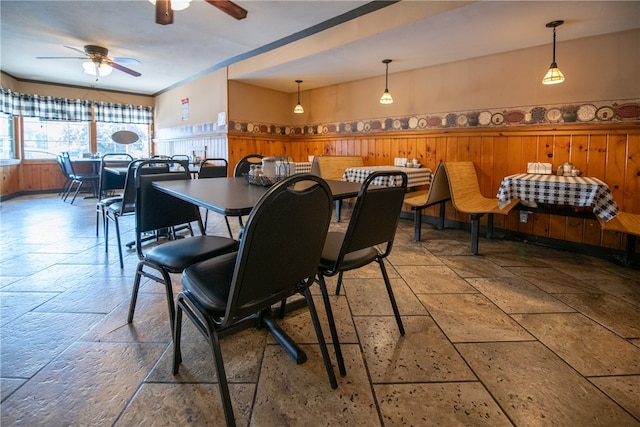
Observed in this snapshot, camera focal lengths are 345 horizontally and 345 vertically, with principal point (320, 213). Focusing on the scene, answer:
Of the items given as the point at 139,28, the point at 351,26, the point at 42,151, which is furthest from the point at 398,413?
the point at 42,151

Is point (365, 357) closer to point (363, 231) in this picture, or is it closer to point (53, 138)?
point (363, 231)

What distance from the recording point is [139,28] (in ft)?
13.5

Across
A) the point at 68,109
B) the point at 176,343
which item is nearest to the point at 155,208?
the point at 176,343

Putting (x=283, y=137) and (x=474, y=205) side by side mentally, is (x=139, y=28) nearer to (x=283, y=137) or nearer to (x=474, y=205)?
(x=283, y=137)

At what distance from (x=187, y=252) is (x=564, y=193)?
2.82 metres

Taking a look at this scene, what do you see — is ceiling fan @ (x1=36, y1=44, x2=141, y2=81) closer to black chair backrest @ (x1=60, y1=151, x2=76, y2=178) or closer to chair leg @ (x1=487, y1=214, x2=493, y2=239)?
black chair backrest @ (x1=60, y1=151, x2=76, y2=178)

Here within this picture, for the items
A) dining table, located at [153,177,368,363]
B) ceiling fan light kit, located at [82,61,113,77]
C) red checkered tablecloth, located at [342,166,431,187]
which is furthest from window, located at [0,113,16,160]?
dining table, located at [153,177,368,363]

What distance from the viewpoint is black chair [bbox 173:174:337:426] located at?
952 millimetres

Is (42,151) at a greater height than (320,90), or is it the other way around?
(320,90)

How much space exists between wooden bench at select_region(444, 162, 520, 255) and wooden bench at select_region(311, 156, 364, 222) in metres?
1.54

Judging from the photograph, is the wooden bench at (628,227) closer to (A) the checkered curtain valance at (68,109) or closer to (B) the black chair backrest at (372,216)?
(B) the black chair backrest at (372,216)

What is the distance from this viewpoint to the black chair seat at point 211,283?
110cm

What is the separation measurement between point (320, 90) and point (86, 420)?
557 centimetres

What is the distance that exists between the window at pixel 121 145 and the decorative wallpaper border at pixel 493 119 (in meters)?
3.89
